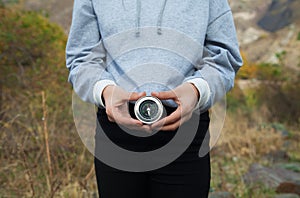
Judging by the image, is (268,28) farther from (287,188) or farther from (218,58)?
(218,58)

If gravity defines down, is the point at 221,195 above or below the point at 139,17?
below

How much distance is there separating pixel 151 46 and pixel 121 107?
223 mm

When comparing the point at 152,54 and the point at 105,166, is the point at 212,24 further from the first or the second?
the point at 105,166

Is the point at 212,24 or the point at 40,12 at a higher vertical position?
the point at 212,24

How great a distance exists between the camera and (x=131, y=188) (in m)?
1.29

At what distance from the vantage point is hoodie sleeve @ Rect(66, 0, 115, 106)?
130 cm

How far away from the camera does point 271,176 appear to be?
4.30m

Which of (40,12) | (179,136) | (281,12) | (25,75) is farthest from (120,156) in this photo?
(281,12)

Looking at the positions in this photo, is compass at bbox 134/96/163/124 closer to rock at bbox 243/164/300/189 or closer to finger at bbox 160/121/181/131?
finger at bbox 160/121/181/131

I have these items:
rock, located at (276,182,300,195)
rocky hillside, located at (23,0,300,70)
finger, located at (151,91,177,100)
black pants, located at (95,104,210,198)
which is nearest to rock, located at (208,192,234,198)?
rock, located at (276,182,300,195)

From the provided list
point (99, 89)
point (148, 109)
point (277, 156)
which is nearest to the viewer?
point (148, 109)

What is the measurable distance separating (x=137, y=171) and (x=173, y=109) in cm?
21

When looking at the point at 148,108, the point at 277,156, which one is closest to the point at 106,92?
the point at 148,108

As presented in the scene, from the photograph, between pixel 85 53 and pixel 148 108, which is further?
pixel 85 53
